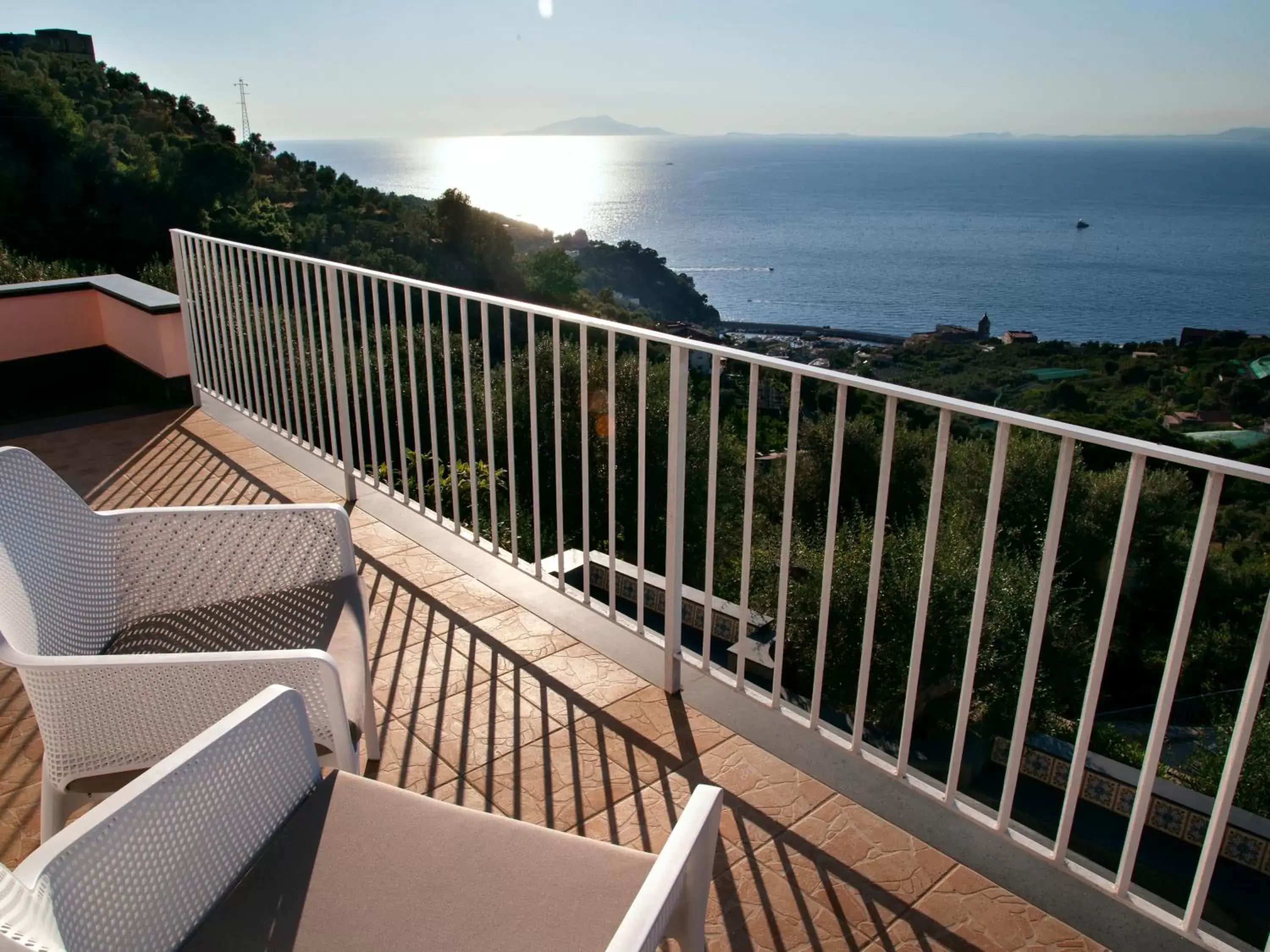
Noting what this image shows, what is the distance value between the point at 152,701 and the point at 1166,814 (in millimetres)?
19145

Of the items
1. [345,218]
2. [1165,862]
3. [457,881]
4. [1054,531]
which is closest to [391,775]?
[457,881]

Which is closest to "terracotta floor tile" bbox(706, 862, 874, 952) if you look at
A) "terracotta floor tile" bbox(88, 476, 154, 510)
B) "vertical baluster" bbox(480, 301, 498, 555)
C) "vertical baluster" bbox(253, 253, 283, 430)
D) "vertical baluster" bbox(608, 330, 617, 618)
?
"vertical baluster" bbox(608, 330, 617, 618)

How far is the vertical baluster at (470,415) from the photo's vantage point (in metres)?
3.02

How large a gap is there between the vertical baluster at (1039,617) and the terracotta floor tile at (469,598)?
175 cm

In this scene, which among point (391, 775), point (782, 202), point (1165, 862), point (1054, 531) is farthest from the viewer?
point (782, 202)

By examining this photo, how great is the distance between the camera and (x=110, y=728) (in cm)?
166

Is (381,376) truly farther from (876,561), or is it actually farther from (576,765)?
(876,561)

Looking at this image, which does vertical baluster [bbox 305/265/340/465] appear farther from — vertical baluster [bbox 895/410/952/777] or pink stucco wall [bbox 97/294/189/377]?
vertical baluster [bbox 895/410/952/777]

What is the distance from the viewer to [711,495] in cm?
237

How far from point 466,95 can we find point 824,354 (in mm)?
38680

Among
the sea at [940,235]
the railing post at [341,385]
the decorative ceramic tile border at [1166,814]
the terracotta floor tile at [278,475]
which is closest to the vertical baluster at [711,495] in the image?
the railing post at [341,385]

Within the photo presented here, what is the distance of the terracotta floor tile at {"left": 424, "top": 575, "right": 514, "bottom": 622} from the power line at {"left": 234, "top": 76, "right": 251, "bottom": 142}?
1793 inches

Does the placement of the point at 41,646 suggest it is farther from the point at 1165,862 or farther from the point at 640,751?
the point at 1165,862

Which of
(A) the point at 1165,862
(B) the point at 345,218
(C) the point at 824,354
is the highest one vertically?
(B) the point at 345,218
